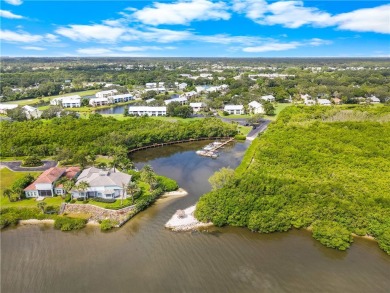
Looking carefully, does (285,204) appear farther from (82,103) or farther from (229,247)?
(82,103)

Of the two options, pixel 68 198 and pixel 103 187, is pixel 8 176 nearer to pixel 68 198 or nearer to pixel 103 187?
pixel 68 198

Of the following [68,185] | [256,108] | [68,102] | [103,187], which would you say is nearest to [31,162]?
[68,185]

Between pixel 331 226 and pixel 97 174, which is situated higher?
pixel 97 174

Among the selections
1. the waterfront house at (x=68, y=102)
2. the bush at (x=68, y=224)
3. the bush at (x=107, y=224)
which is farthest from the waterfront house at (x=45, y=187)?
the waterfront house at (x=68, y=102)

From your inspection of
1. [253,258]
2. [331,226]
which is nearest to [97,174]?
[253,258]

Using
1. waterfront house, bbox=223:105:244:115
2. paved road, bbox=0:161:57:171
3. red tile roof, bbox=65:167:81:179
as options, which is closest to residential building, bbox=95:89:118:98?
waterfront house, bbox=223:105:244:115

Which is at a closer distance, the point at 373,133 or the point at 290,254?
the point at 290,254
